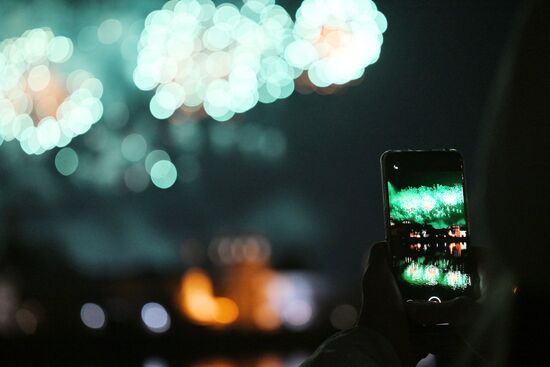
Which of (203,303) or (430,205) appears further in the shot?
(203,303)

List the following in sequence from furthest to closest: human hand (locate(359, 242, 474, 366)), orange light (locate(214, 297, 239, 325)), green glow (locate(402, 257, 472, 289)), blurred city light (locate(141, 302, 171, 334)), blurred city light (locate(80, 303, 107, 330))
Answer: orange light (locate(214, 297, 239, 325)) → blurred city light (locate(80, 303, 107, 330)) → blurred city light (locate(141, 302, 171, 334)) → green glow (locate(402, 257, 472, 289)) → human hand (locate(359, 242, 474, 366))

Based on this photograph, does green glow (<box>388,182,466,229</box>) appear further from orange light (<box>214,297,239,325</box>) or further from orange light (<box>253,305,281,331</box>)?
orange light (<box>214,297,239,325</box>)

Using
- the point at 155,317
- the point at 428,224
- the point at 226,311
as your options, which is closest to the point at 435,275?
the point at 428,224

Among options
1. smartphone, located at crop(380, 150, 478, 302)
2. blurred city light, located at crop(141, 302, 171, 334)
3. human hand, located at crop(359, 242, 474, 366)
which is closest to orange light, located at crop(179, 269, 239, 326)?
blurred city light, located at crop(141, 302, 171, 334)

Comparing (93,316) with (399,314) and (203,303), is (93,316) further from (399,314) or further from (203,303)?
(399,314)

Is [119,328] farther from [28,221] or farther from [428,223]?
[428,223]

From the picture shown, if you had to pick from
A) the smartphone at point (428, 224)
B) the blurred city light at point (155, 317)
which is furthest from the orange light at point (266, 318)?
the smartphone at point (428, 224)

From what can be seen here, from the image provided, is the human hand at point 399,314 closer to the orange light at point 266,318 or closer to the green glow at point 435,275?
the green glow at point 435,275
